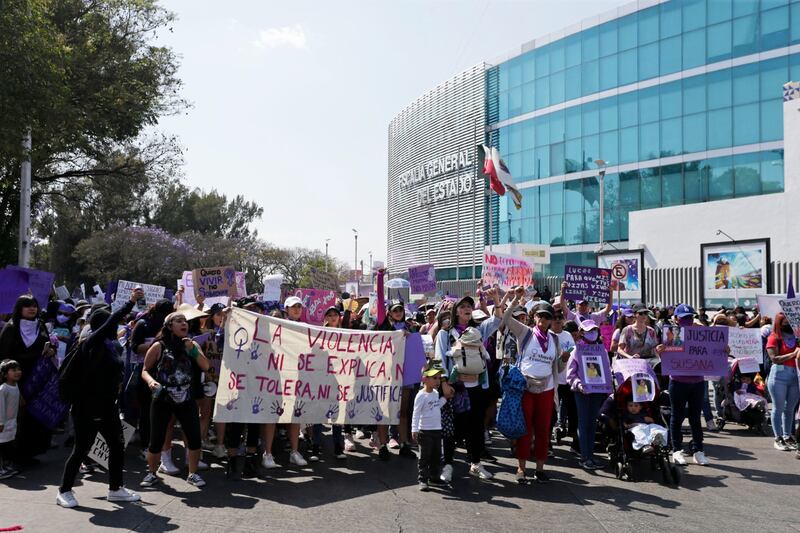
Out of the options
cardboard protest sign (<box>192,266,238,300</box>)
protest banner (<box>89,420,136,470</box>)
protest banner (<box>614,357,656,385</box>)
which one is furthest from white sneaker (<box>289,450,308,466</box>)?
cardboard protest sign (<box>192,266,238,300</box>)

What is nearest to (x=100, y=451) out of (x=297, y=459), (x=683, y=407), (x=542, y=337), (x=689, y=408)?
(x=297, y=459)

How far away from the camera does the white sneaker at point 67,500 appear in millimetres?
6955

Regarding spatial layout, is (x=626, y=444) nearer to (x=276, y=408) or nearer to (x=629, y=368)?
(x=629, y=368)

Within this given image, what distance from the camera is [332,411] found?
8.95 meters

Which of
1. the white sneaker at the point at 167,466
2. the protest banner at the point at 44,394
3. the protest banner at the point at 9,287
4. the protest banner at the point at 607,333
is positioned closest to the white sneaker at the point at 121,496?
the white sneaker at the point at 167,466

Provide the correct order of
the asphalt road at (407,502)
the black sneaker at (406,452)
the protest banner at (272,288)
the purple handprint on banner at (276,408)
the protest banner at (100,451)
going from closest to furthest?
the asphalt road at (407,502) → the protest banner at (100,451) → the purple handprint on banner at (276,408) → the black sneaker at (406,452) → the protest banner at (272,288)

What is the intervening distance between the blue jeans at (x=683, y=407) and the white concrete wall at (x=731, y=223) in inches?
814

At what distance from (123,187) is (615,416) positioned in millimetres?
26133

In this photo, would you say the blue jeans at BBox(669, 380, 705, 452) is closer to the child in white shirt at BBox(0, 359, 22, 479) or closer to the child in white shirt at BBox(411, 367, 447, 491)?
the child in white shirt at BBox(411, 367, 447, 491)

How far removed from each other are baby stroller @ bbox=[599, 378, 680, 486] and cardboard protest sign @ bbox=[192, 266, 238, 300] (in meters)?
7.20

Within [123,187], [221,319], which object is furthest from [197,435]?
[123,187]

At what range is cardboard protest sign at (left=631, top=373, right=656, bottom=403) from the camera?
29.0 ft

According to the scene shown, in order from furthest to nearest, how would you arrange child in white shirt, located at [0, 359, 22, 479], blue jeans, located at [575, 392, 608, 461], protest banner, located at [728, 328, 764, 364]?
protest banner, located at [728, 328, 764, 364]
blue jeans, located at [575, 392, 608, 461]
child in white shirt, located at [0, 359, 22, 479]

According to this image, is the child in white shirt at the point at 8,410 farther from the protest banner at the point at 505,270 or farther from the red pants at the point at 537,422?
the protest banner at the point at 505,270
